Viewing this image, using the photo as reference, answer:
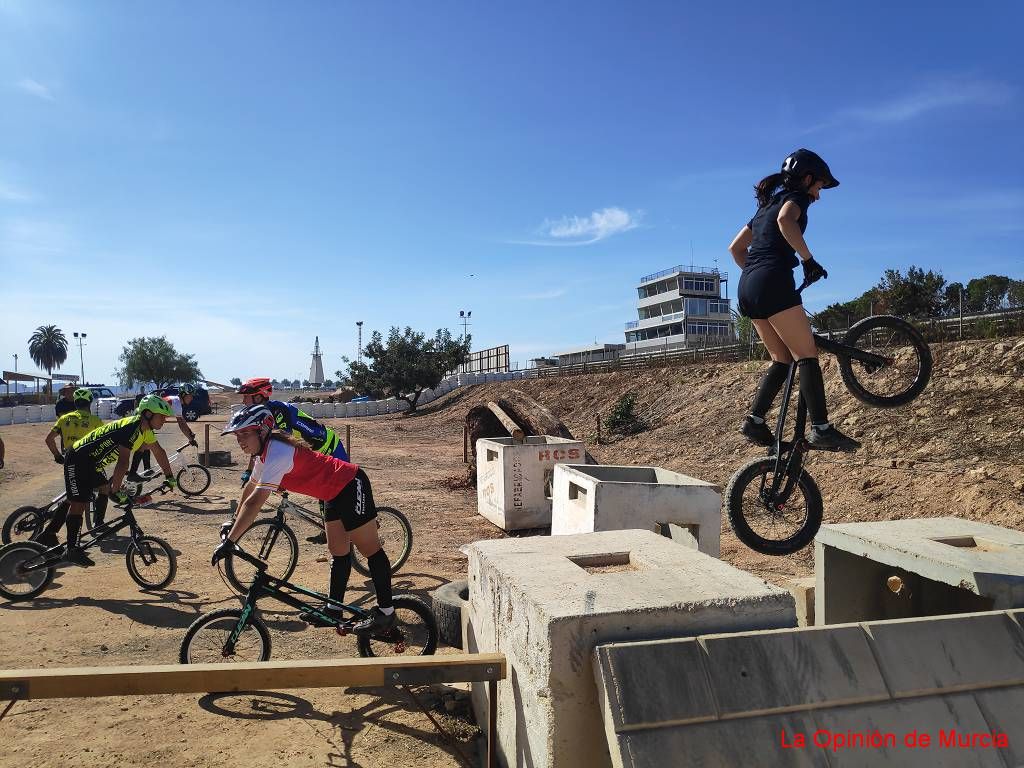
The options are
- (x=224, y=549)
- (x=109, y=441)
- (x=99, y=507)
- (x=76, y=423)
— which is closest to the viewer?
(x=224, y=549)

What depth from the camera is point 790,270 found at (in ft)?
13.4

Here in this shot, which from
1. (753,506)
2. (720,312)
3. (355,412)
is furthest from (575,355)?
(753,506)

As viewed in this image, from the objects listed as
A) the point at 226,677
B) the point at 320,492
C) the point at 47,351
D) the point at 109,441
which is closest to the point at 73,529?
the point at 109,441

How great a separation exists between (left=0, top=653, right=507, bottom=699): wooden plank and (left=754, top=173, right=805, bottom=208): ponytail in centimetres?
339

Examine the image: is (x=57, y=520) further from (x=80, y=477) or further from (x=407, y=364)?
(x=407, y=364)

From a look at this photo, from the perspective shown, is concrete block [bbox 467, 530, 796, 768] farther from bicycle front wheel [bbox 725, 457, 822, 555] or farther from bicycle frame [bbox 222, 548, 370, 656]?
bicycle frame [bbox 222, 548, 370, 656]

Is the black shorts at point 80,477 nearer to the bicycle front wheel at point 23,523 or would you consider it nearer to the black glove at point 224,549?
the bicycle front wheel at point 23,523

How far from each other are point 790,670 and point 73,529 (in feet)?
24.9

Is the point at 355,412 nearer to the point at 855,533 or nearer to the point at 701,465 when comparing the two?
the point at 701,465

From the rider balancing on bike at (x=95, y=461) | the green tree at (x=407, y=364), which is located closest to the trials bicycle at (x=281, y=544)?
the rider balancing on bike at (x=95, y=461)

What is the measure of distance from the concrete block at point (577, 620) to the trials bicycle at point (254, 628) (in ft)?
5.80

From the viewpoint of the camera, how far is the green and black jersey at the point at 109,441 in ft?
24.3

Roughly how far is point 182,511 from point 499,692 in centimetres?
1019

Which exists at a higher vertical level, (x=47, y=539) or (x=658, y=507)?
(x=658, y=507)
